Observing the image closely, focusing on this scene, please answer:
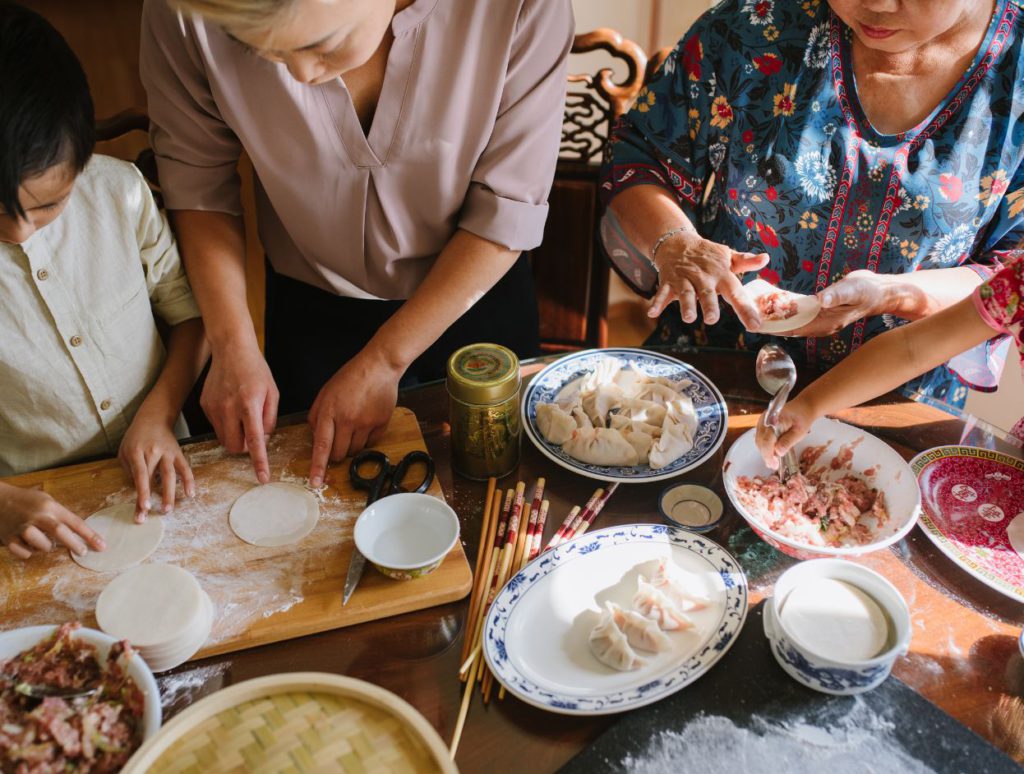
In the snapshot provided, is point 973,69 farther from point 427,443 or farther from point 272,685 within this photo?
point 272,685

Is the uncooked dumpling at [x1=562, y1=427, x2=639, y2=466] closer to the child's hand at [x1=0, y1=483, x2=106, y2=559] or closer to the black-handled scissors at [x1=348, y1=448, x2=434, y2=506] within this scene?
the black-handled scissors at [x1=348, y1=448, x2=434, y2=506]

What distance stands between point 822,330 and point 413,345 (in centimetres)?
83

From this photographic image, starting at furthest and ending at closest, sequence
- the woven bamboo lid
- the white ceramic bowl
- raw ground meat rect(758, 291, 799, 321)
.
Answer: raw ground meat rect(758, 291, 799, 321), the white ceramic bowl, the woven bamboo lid

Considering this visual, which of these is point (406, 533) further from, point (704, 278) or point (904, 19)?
point (904, 19)

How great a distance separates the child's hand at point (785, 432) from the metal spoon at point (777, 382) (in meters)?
0.01

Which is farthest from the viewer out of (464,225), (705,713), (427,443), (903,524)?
(464,225)

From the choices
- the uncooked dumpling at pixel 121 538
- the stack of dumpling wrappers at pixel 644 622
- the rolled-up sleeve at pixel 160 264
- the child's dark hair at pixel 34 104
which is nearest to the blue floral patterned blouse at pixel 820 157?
the stack of dumpling wrappers at pixel 644 622

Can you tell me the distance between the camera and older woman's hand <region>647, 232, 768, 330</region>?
4.94ft

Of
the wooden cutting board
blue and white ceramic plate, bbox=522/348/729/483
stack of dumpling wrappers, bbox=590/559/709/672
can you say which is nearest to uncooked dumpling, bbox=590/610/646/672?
stack of dumpling wrappers, bbox=590/559/709/672

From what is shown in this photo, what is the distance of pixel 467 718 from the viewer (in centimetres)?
103

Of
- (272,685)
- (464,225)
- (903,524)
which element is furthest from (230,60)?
(903,524)

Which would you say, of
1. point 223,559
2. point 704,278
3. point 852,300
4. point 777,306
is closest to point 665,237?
point 704,278

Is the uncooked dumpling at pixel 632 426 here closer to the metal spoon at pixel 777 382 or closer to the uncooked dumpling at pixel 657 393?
the uncooked dumpling at pixel 657 393

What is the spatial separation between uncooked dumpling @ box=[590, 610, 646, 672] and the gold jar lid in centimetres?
40
